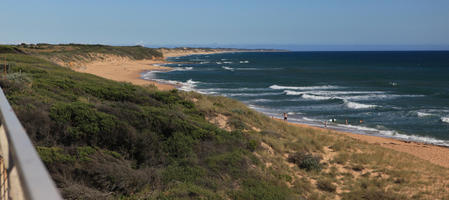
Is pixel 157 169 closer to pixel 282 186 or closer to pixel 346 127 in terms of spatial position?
pixel 282 186

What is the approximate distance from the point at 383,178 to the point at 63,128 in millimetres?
10324

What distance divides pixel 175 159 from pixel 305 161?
212 inches

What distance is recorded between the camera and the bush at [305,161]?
500 inches

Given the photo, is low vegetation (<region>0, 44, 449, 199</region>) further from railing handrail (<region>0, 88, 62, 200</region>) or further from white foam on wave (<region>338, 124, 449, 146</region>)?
white foam on wave (<region>338, 124, 449, 146</region>)

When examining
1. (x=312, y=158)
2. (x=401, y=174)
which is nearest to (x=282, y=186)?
(x=312, y=158)

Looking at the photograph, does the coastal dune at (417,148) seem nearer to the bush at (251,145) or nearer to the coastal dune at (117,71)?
the bush at (251,145)

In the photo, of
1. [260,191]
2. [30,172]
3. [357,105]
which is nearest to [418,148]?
[357,105]

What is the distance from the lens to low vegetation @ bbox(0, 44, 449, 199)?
7484mm

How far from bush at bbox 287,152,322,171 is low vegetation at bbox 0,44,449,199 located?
40 mm

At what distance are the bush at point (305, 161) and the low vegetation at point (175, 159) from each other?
4cm

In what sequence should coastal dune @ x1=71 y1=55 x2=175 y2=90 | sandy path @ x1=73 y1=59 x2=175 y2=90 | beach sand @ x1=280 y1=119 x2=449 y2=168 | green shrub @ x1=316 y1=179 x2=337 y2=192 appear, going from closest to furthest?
green shrub @ x1=316 y1=179 x2=337 y2=192, beach sand @ x1=280 y1=119 x2=449 y2=168, sandy path @ x1=73 y1=59 x2=175 y2=90, coastal dune @ x1=71 y1=55 x2=175 y2=90

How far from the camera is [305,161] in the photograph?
12812 mm

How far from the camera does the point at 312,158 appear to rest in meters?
13.1

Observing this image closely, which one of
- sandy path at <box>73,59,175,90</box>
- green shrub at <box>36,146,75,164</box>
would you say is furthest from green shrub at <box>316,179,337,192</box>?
sandy path at <box>73,59,175,90</box>
